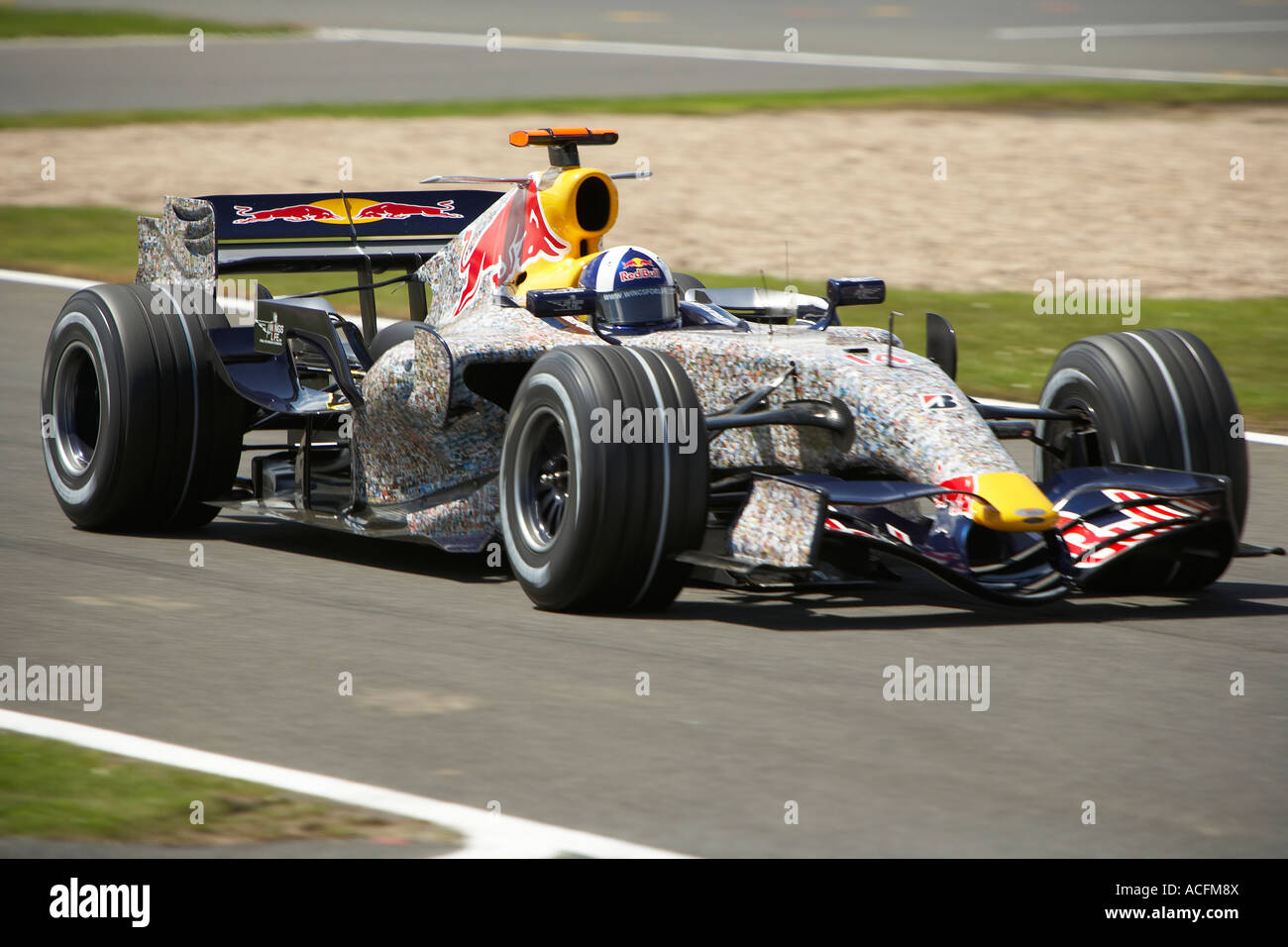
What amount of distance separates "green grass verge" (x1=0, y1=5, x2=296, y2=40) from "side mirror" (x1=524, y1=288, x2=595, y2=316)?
30.6 m

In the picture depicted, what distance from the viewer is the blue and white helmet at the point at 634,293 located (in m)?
8.01

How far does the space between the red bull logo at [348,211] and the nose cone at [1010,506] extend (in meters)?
3.94

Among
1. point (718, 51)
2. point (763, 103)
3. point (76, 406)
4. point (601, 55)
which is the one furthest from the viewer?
point (718, 51)

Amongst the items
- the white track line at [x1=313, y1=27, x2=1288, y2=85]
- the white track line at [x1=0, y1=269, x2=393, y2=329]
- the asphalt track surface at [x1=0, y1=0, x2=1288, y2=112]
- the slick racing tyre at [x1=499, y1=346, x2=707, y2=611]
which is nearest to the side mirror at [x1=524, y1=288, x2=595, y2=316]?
the slick racing tyre at [x1=499, y1=346, x2=707, y2=611]

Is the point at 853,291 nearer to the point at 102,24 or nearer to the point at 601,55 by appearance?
the point at 601,55

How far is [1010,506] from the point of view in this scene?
6832mm

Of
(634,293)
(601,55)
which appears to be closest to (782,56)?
(601,55)

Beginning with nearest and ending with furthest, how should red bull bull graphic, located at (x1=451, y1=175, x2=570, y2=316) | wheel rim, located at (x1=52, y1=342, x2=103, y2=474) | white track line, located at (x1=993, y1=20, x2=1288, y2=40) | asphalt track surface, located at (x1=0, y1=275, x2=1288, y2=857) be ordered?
asphalt track surface, located at (x1=0, y1=275, x2=1288, y2=857) < red bull bull graphic, located at (x1=451, y1=175, x2=570, y2=316) < wheel rim, located at (x1=52, y1=342, x2=103, y2=474) < white track line, located at (x1=993, y1=20, x2=1288, y2=40)

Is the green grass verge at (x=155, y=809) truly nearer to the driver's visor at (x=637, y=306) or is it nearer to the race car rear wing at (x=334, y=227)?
the driver's visor at (x=637, y=306)

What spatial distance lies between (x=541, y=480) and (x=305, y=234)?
2.71 meters

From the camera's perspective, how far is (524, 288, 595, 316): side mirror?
306 inches

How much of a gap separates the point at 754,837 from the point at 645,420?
2286 mm

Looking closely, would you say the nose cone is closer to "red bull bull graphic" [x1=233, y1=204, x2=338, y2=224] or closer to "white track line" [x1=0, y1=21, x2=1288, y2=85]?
"red bull bull graphic" [x1=233, y1=204, x2=338, y2=224]
